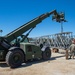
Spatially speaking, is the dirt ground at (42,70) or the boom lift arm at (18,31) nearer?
the dirt ground at (42,70)

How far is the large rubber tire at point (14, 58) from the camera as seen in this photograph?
10.8 meters

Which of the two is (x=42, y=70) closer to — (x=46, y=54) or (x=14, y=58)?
(x=14, y=58)

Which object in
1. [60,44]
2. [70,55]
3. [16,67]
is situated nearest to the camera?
[16,67]

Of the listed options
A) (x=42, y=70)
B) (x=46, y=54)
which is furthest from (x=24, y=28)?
(x=42, y=70)

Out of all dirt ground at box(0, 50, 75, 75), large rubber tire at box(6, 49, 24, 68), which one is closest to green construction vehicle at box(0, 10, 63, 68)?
large rubber tire at box(6, 49, 24, 68)

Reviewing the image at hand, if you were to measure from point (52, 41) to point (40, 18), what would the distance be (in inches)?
408

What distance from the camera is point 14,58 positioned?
1113 centimetres

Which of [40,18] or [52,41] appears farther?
[52,41]

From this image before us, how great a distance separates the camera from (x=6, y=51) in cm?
1170

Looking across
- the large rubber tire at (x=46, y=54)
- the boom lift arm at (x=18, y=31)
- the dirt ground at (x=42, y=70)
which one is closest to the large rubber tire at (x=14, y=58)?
the dirt ground at (x=42, y=70)

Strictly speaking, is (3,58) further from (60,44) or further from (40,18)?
(60,44)

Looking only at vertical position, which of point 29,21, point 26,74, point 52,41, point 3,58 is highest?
point 29,21

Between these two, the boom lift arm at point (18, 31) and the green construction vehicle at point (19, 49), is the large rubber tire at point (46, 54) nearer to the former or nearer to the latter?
the green construction vehicle at point (19, 49)

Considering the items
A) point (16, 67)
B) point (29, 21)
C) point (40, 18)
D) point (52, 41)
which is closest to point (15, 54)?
point (16, 67)
